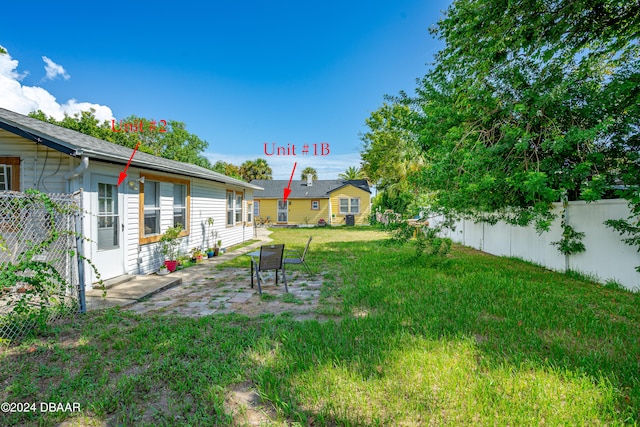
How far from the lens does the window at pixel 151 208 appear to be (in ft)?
23.8

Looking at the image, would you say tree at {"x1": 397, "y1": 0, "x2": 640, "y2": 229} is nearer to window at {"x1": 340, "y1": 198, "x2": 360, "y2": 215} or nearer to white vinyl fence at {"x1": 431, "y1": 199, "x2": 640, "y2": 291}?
white vinyl fence at {"x1": 431, "y1": 199, "x2": 640, "y2": 291}

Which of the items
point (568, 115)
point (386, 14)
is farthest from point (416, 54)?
point (568, 115)

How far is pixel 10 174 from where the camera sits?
525 centimetres

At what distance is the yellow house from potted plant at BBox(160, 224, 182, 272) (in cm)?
1826

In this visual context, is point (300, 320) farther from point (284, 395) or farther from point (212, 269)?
point (212, 269)

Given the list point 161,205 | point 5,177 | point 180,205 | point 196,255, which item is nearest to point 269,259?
point 161,205

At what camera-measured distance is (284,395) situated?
2377 millimetres

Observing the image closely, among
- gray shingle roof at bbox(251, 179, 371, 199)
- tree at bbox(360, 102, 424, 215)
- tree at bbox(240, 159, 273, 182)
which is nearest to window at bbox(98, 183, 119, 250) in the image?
tree at bbox(360, 102, 424, 215)

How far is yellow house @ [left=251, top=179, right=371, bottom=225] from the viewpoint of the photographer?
2644cm

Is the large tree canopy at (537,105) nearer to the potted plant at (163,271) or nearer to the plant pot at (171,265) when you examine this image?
the plant pot at (171,265)

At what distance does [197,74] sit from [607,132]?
1588 cm

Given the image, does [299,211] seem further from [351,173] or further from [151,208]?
[351,173]

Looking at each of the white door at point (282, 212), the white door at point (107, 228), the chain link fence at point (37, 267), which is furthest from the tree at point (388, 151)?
the chain link fence at point (37, 267)

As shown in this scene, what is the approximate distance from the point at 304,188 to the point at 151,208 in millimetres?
21120
